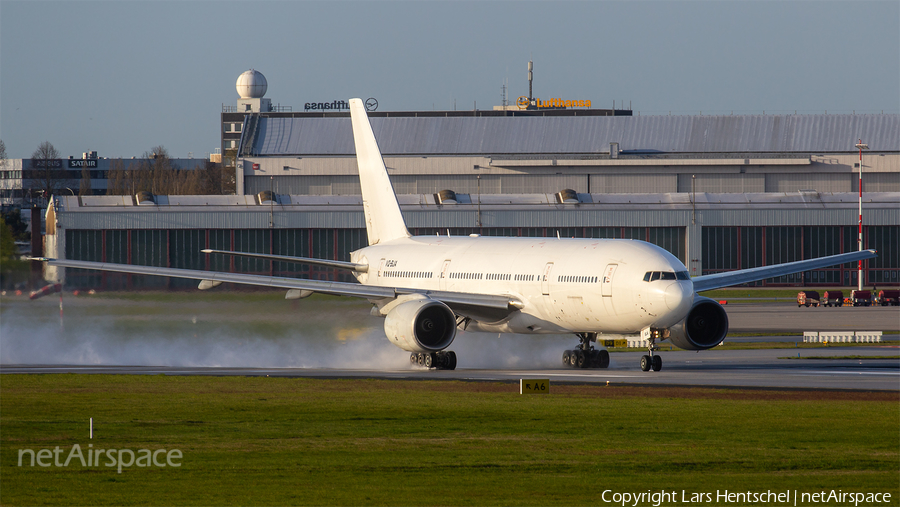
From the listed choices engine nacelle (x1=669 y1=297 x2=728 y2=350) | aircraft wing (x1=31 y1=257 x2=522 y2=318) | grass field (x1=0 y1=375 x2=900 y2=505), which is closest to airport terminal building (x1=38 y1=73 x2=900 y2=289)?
aircraft wing (x1=31 y1=257 x2=522 y2=318)

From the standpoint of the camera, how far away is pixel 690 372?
3616 cm

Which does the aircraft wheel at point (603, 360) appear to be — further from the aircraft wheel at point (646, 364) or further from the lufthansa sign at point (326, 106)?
the lufthansa sign at point (326, 106)

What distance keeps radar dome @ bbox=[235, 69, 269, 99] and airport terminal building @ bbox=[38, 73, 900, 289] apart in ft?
186

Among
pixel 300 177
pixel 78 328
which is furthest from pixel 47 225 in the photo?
pixel 78 328

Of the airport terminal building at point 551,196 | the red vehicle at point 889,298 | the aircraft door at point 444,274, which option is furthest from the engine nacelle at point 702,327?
the red vehicle at point 889,298

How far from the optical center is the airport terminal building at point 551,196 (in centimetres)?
8181

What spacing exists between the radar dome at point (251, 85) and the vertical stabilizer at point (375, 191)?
13420 centimetres

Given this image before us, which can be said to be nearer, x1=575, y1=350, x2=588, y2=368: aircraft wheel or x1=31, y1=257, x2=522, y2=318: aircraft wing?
x1=31, y1=257, x2=522, y2=318: aircraft wing

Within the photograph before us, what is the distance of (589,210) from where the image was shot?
88312 millimetres

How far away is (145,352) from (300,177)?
77590 mm

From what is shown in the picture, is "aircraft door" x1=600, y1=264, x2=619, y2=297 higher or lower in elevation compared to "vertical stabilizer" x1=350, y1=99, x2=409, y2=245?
lower

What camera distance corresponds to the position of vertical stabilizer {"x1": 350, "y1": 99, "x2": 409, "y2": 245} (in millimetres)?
47250

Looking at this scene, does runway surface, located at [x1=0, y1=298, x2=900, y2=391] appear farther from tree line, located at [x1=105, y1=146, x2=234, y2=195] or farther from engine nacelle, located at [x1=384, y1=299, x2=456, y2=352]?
tree line, located at [x1=105, y1=146, x2=234, y2=195]

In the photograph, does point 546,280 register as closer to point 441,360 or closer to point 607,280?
point 607,280
